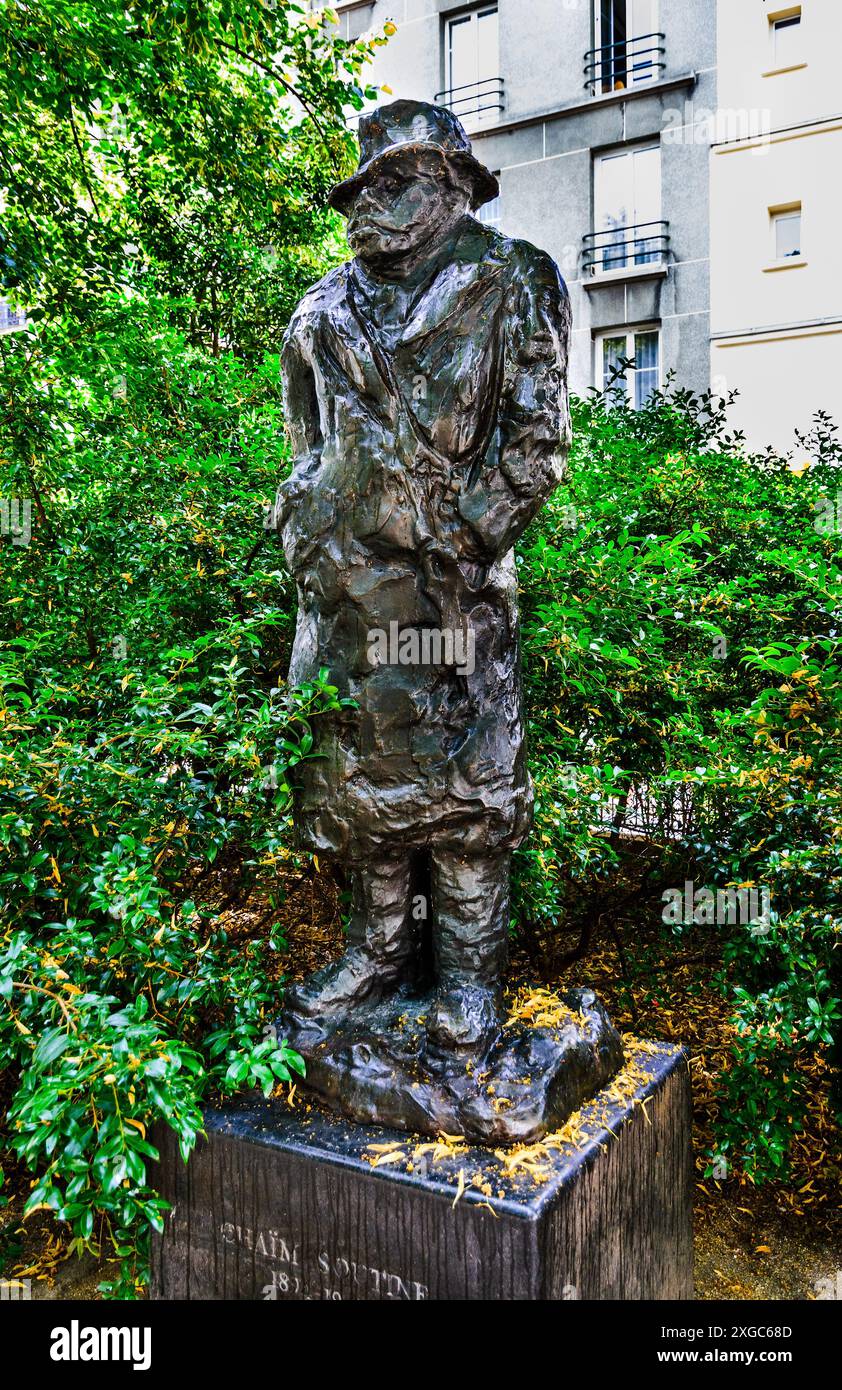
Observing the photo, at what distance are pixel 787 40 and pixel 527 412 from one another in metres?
11.5

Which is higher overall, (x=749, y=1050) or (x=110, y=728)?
(x=110, y=728)

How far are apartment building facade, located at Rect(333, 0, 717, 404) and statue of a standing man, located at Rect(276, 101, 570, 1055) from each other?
979 cm

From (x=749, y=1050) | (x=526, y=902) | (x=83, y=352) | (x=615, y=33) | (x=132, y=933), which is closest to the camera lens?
(x=132, y=933)

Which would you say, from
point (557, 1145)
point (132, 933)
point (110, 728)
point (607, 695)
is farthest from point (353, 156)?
point (557, 1145)

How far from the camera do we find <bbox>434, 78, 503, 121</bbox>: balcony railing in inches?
505

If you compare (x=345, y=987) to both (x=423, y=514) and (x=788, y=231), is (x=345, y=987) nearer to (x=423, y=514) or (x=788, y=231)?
(x=423, y=514)

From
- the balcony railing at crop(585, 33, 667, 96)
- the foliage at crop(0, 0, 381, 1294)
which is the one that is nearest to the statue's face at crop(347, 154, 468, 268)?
the foliage at crop(0, 0, 381, 1294)

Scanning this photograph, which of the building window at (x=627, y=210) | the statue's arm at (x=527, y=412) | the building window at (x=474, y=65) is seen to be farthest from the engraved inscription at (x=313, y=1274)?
the building window at (x=474, y=65)

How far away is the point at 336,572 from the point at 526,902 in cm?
178

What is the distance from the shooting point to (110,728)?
3262mm

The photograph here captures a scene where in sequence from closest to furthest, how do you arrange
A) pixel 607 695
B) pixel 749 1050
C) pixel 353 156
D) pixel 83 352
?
pixel 749 1050
pixel 607 695
pixel 83 352
pixel 353 156

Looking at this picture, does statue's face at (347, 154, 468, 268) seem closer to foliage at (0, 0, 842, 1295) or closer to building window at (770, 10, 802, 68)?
foliage at (0, 0, 842, 1295)

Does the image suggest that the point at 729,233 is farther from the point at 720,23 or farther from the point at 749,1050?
the point at 749,1050
